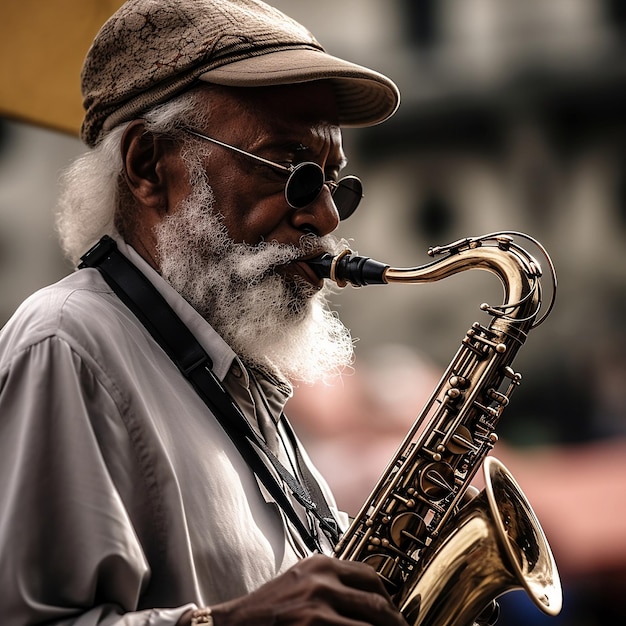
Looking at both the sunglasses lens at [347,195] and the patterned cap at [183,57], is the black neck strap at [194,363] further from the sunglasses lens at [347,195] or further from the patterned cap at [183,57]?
the sunglasses lens at [347,195]

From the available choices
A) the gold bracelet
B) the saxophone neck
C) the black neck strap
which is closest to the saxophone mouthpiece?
the saxophone neck

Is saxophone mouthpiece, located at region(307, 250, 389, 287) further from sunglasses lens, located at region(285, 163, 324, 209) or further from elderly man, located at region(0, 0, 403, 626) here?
sunglasses lens, located at region(285, 163, 324, 209)

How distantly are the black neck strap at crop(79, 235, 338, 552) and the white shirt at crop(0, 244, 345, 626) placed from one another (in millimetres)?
45

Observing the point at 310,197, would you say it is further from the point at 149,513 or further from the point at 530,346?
the point at 530,346

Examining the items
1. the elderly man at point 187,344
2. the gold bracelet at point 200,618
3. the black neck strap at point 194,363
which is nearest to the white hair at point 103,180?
the elderly man at point 187,344

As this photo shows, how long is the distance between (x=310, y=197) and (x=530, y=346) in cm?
1322

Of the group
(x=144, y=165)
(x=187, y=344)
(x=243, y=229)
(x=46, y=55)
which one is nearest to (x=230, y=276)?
(x=243, y=229)

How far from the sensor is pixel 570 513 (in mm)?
8594

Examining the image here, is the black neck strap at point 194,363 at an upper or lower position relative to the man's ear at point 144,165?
lower

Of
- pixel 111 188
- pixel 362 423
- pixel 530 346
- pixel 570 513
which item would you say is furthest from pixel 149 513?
pixel 530 346

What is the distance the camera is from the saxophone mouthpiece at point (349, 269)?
2961mm

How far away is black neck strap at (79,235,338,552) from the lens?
2697 millimetres

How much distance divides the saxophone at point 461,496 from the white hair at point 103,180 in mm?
584

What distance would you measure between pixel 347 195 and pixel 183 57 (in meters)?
0.75
